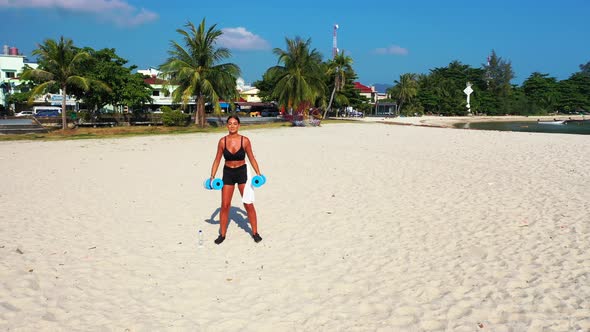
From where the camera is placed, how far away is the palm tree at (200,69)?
29.5 meters

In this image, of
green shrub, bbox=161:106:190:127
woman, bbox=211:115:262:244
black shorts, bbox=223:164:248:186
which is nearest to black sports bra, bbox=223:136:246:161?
woman, bbox=211:115:262:244

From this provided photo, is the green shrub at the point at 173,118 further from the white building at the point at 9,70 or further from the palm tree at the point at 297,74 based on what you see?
the white building at the point at 9,70

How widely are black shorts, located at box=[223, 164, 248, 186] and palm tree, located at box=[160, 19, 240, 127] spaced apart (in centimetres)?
2535

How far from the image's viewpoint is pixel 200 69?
30203 millimetres

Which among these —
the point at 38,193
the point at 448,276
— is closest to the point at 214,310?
the point at 448,276

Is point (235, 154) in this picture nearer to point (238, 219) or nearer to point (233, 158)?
point (233, 158)

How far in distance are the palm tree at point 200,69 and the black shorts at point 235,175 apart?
25.4m

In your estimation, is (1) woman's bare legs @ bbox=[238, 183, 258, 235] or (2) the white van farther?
(2) the white van


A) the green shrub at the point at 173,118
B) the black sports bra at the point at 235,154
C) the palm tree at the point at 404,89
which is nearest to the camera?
the black sports bra at the point at 235,154

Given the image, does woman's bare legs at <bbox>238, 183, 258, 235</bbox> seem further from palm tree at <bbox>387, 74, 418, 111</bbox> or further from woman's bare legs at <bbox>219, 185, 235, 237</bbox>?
palm tree at <bbox>387, 74, 418, 111</bbox>

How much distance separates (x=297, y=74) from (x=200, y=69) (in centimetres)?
884

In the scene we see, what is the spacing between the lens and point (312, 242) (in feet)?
18.0

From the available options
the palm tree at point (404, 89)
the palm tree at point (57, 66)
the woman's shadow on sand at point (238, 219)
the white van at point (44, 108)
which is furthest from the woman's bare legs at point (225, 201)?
the palm tree at point (404, 89)

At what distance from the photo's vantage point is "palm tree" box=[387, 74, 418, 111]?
70.1 meters
